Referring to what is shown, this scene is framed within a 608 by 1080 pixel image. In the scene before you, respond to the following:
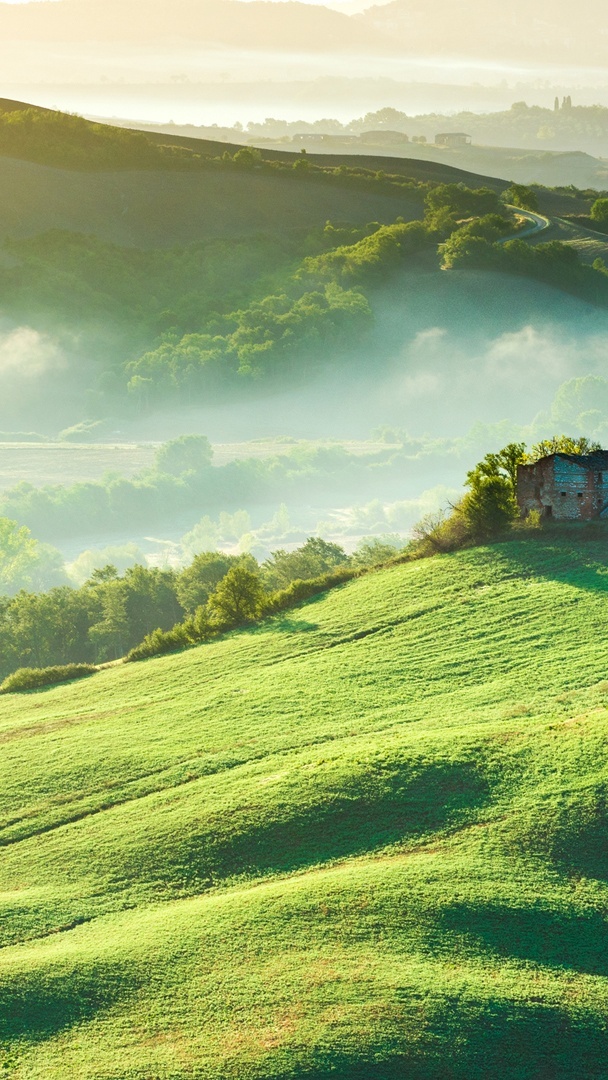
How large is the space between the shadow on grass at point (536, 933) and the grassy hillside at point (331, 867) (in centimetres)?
6

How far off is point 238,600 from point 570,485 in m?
19.4

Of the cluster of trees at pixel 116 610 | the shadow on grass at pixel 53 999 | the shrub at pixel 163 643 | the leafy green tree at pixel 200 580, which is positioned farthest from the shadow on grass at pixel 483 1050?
the leafy green tree at pixel 200 580

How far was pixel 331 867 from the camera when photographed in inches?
1574

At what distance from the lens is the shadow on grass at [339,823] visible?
1614 inches

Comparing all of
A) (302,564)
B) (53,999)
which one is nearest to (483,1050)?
(53,999)

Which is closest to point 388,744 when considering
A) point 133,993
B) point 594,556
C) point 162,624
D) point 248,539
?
point 133,993

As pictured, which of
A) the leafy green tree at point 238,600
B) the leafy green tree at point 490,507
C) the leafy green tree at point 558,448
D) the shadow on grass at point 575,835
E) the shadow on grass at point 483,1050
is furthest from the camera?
the leafy green tree at point 558,448

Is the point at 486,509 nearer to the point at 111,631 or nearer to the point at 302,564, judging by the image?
the point at 302,564

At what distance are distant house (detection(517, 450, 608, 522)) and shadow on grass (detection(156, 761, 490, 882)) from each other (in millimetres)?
27387

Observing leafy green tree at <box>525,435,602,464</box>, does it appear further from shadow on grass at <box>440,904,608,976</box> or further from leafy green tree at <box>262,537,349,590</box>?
shadow on grass at <box>440,904,608,976</box>

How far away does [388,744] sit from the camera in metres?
45.6

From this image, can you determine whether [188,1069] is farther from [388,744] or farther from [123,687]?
[123,687]

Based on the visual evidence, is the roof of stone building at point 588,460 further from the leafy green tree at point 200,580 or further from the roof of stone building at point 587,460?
the leafy green tree at point 200,580

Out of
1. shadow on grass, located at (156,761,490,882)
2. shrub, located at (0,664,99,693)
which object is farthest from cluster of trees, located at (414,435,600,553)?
shadow on grass, located at (156,761,490,882)
